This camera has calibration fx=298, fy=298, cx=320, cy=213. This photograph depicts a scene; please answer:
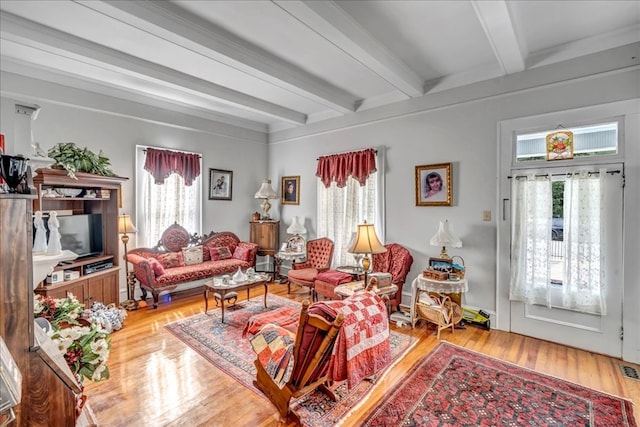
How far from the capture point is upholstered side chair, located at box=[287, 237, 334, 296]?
4.78 metres

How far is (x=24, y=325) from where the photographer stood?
1.04m

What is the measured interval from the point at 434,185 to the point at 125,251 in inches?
180

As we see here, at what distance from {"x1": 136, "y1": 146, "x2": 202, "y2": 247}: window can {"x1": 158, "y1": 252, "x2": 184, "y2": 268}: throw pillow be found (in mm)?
349

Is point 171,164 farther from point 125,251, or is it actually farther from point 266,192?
point 266,192

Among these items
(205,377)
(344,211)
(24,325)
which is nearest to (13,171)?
(24,325)

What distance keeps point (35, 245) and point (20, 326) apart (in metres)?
0.82

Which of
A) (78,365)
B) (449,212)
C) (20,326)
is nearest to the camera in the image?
(20,326)

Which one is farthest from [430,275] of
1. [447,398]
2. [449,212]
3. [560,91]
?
[560,91]

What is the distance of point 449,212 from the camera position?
4.00 metres

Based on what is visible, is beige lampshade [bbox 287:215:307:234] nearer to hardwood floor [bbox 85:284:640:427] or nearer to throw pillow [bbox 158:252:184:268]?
throw pillow [bbox 158:252:184:268]

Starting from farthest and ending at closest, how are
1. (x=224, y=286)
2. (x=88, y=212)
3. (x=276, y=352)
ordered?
(x=88, y=212) → (x=224, y=286) → (x=276, y=352)

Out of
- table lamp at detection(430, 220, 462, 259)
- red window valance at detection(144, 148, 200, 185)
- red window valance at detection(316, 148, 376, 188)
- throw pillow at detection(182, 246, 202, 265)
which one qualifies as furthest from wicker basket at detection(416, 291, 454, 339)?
red window valance at detection(144, 148, 200, 185)

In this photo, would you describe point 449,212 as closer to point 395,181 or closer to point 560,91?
point 395,181

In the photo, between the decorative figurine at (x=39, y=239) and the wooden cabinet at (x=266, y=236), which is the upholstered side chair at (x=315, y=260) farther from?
the decorative figurine at (x=39, y=239)
